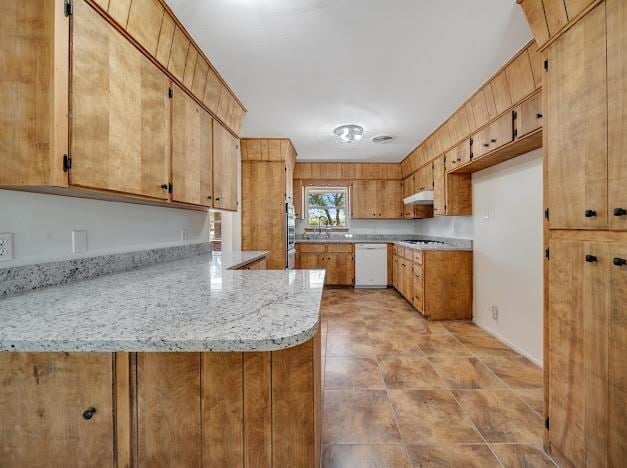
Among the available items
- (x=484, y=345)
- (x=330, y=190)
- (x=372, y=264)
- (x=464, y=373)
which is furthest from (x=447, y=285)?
(x=330, y=190)

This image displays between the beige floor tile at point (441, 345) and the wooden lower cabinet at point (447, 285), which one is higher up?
the wooden lower cabinet at point (447, 285)

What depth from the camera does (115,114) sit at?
1.29 metres

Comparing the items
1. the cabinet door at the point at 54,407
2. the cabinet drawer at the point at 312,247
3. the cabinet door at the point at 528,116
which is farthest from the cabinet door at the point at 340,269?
the cabinet door at the point at 54,407

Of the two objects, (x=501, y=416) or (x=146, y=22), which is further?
(x=501, y=416)

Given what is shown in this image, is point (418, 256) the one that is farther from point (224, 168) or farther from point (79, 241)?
point (79, 241)

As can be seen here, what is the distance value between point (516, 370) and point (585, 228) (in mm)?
1644

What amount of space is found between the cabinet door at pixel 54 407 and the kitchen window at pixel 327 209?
5.15 m

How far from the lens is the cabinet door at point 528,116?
197cm

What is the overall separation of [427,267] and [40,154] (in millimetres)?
3594

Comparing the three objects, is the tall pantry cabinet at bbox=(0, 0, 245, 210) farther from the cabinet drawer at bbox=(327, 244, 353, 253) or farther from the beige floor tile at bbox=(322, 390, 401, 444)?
the cabinet drawer at bbox=(327, 244, 353, 253)

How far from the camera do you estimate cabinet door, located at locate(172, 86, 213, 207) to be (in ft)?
5.89

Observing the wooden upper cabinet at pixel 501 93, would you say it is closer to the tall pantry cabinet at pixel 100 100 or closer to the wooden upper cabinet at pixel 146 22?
the tall pantry cabinet at pixel 100 100

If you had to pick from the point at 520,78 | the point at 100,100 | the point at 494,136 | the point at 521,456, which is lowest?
the point at 521,456

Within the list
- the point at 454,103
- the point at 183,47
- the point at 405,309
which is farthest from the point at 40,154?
the point at 405,309
